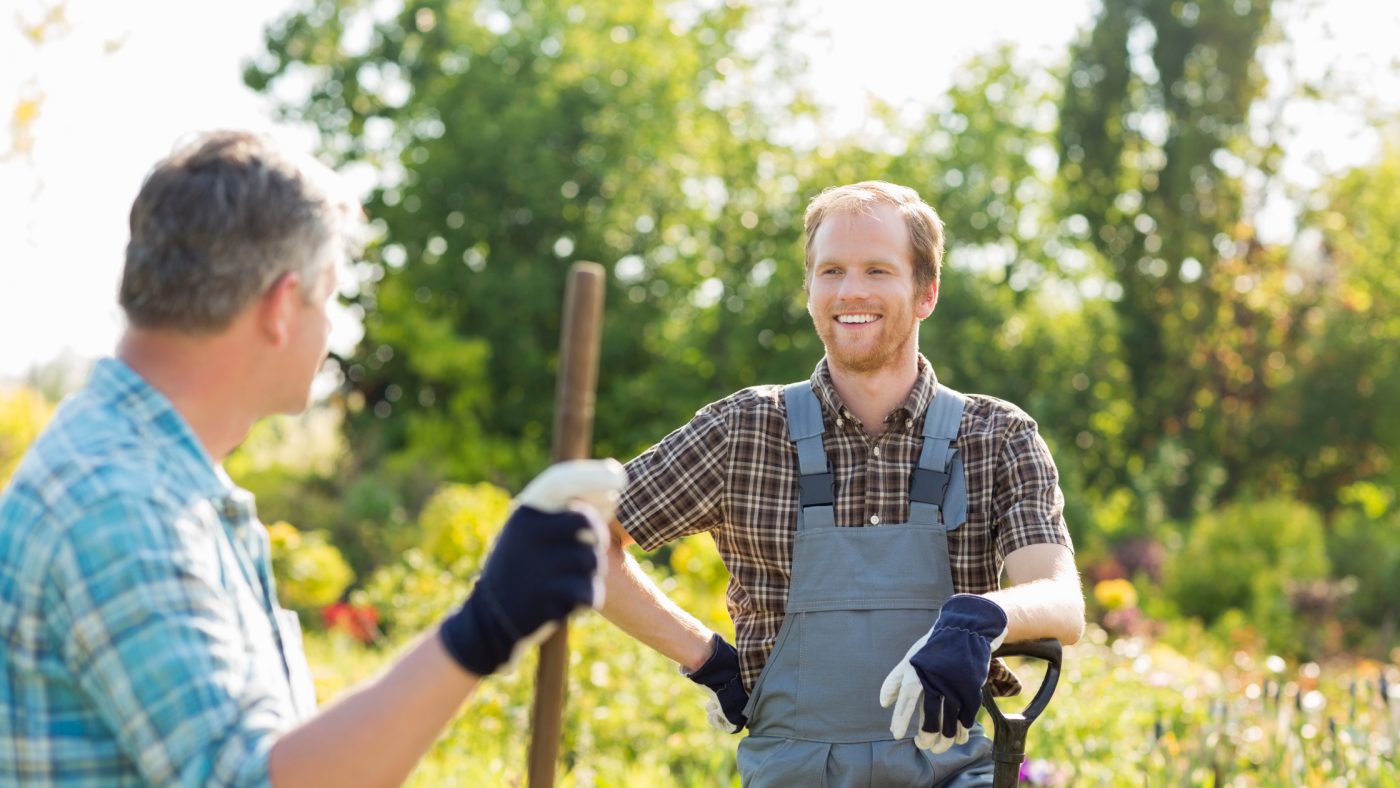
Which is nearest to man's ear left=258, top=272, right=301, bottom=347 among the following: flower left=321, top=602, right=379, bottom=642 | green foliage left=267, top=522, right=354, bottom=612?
A: flower left=321, top=602, right=379, bottom=642

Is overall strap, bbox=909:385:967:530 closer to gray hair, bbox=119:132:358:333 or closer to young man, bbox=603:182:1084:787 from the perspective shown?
young man, bbox=603:182:1084:787

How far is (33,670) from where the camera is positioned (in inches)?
59.6

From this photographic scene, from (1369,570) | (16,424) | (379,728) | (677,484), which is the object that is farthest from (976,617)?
(1369,570)

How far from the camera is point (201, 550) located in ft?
5.10

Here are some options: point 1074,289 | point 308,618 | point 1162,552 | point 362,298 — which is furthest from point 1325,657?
point 362,298

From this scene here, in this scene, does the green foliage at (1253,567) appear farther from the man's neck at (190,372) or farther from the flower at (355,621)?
the man's neck at (190,372)

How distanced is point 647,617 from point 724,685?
0.21m

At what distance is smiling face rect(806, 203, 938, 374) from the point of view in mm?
2848

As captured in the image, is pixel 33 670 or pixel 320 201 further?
pixel 320 201

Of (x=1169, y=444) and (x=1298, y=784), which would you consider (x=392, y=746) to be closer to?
(x=1298, y=784)

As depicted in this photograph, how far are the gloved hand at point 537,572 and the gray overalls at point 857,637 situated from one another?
46.9 inches

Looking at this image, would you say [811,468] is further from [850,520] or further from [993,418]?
[993,418]

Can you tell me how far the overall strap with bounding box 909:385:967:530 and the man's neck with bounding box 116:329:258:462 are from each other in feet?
4.82

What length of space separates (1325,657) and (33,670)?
1144cm
